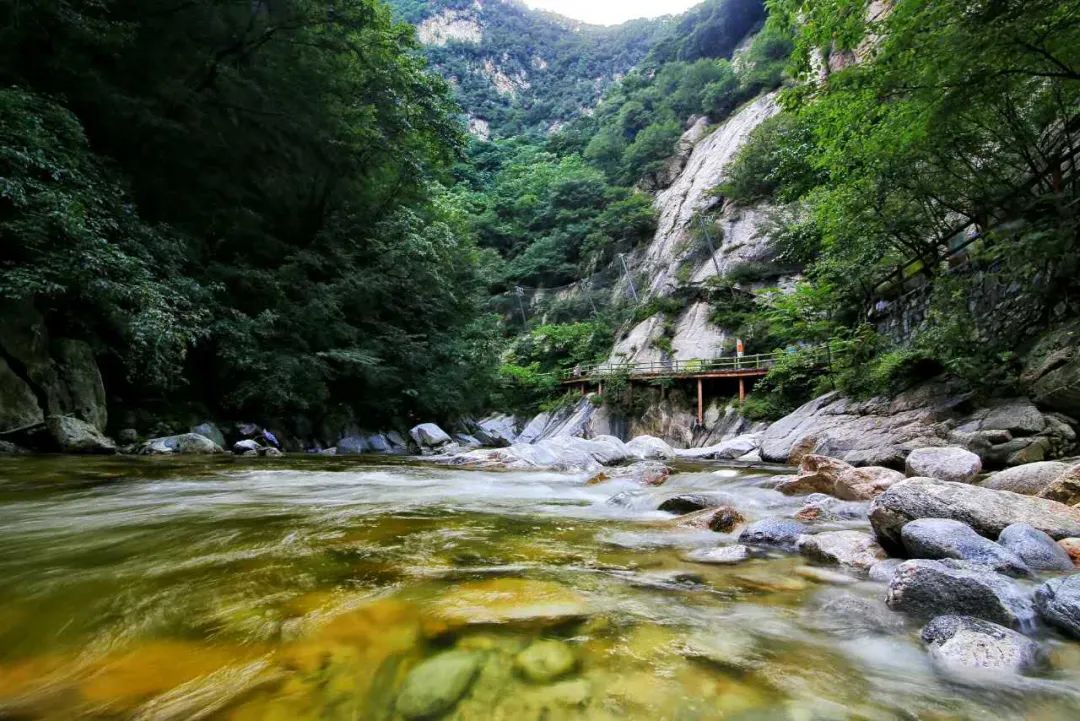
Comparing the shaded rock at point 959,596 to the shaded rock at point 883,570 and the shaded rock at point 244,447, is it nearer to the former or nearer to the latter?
the shaded rock at point 883,570

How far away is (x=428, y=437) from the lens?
15398 millimetres

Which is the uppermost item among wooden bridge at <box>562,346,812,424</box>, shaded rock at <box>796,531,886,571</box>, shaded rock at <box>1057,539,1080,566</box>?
wooden bridge at <box>562,346,812,424</box>

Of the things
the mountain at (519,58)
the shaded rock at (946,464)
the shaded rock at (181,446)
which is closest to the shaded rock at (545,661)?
the shaded rock at (946,464)

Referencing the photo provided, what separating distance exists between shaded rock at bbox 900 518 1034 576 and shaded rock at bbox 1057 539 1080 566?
406mm

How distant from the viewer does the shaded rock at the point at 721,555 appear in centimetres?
268

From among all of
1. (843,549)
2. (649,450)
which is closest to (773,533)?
(843,549)

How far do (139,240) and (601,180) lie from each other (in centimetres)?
3506

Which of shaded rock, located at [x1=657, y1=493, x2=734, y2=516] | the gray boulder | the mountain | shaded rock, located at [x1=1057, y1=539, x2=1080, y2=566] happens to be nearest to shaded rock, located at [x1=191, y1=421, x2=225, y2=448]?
shaded rock, located at [x1=657, y1=493, x2=734, y2=516]

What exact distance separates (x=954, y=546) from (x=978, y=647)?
3.69 feet

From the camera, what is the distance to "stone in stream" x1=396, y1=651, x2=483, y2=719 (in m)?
1.20

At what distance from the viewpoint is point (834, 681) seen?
54.9 inches

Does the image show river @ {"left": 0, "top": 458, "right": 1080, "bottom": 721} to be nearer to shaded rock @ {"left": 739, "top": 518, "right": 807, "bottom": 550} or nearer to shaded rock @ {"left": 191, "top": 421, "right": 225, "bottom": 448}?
shaded rock @ {"left": 739, "top": 518, "right": 807, "bottom": 550}

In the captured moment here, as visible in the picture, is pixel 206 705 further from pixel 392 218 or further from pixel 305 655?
pixel 392 218

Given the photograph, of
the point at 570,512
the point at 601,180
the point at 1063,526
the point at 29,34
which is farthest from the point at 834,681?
the point at 601,180
